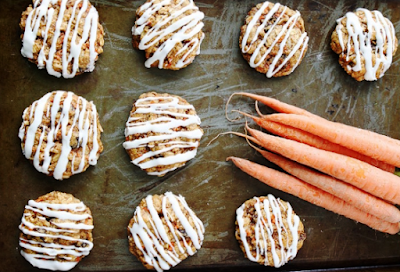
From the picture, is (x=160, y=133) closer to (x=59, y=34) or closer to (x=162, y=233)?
(x=162, y=233)

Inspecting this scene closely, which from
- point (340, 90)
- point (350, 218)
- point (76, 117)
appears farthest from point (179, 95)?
point (350, 218)

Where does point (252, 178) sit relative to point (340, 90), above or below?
below

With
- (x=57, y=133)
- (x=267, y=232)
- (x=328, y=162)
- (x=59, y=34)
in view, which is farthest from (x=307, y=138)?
(x=59, y=34)

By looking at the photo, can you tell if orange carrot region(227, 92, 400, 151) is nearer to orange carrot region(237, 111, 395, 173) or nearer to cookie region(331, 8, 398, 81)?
orange carrot region(237, 111, 395, 173)

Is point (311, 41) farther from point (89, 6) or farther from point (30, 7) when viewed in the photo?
point (30, 7)

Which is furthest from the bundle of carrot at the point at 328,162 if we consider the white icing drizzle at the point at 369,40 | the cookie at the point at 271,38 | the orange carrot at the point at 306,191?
the white icing drizzle at the point at 369,40

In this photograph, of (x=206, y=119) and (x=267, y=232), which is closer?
(x=267, y=232)
